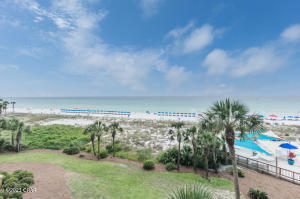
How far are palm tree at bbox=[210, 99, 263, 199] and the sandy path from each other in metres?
10.4

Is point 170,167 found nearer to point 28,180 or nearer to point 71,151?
point 28,180

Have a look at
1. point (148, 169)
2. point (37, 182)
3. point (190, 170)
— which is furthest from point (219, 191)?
point (37, 182)

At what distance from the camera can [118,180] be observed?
10.3 meters

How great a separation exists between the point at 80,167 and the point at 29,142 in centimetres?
1325

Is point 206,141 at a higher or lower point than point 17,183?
higher

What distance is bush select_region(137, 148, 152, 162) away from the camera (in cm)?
1568

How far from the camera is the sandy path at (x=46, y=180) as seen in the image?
7900mm

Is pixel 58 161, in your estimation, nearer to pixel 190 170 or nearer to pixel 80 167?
pixel 80 167

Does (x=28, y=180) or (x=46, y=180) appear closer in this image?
(x=28, y=180)

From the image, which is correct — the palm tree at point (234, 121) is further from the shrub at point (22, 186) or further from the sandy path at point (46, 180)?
the shrub at point (22, 186)

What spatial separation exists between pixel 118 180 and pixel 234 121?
381 inches

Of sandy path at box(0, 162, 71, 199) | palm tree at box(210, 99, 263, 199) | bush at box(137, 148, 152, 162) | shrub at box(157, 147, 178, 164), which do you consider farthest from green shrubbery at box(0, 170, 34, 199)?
palm tree at box(210, 99, 263, 199)

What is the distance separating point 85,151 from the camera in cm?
1797

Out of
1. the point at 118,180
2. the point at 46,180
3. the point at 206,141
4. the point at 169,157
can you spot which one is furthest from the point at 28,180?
the point at 206,141
